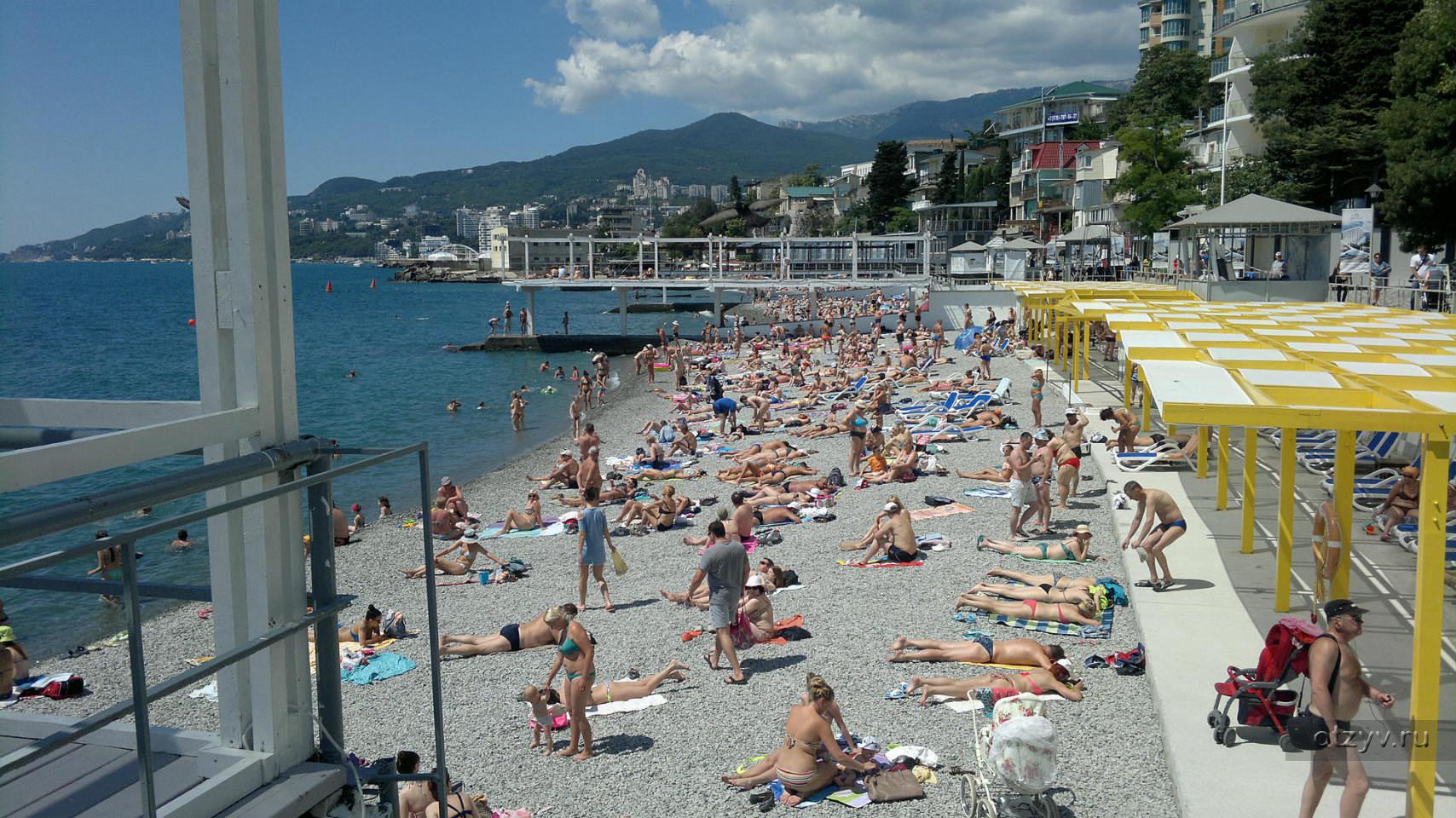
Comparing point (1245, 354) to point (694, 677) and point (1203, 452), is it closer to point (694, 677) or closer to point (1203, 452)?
point (1203, 452)

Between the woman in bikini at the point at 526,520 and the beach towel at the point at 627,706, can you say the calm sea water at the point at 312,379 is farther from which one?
the beach towel at the point at 627,706

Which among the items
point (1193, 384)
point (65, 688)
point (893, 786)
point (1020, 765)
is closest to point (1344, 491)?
point (1193, 384)

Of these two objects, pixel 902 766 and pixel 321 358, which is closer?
pixel 902 766

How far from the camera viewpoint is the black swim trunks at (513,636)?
959cm

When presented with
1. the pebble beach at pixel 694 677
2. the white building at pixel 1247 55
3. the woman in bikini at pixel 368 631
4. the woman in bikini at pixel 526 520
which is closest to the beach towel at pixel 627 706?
the pebble beach at pixel 694 677

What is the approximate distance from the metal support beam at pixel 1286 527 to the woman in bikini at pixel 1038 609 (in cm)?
137


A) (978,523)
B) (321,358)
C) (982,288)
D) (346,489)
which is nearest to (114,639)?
(978,523)

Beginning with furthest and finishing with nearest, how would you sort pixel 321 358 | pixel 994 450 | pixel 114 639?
pixel 321 358, pixel 994 450, pixel 114 639

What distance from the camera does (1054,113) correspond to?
9275cm

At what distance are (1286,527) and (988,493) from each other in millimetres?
6244

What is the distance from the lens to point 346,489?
20.1 m

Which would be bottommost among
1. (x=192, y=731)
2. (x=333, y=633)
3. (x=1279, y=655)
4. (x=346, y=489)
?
(x=346, y=489)

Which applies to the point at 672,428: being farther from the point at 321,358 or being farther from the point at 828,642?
the point at 321,358

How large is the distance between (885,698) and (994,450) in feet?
32.1
